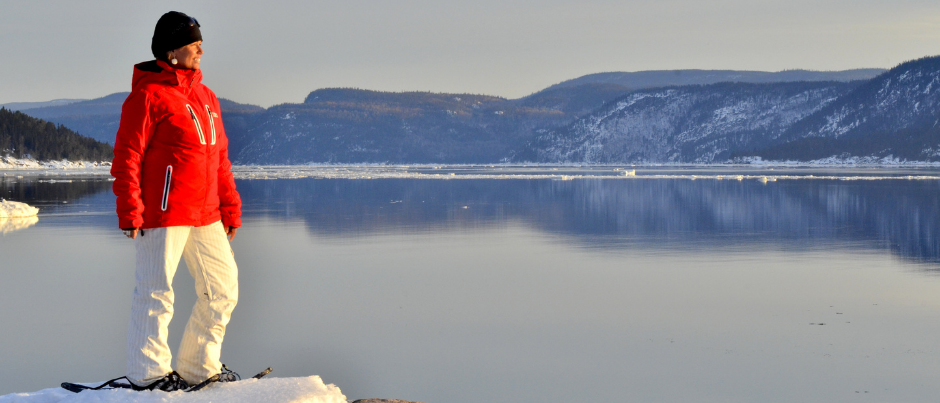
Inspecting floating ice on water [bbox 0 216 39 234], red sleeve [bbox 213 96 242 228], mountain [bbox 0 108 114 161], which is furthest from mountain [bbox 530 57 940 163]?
red sleeve [bbox 213 96 242 228]

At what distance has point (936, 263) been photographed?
440 inches

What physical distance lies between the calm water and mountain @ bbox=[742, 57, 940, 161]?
133m

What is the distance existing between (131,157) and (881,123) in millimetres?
185885

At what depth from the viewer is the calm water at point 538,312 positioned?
5723 mm

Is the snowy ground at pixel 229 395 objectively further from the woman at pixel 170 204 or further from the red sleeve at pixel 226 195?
the red sleeve at pixel 226 195

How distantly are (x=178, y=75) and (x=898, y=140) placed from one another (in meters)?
159

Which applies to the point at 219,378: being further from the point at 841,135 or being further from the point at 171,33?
the point at 841,135

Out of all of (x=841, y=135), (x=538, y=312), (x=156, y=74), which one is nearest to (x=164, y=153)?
(x=156, y=74)

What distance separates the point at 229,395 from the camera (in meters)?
4.10

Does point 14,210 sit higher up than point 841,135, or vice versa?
point 841,135

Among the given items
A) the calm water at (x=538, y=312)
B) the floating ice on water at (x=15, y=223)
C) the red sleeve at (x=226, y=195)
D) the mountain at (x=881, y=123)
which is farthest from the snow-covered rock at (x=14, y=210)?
the mountain at (x=881, y=123)

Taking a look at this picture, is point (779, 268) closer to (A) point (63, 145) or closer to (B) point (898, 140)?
(A) point (63, 145)

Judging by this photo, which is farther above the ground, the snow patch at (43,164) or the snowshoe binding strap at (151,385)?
the snow patch at (43,164)

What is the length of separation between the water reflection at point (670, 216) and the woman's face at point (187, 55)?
32.0ft
